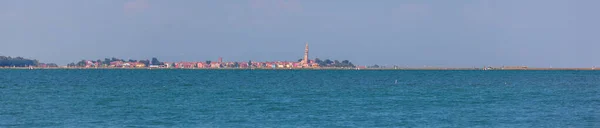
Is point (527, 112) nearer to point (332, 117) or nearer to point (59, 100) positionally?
point (332, 117)

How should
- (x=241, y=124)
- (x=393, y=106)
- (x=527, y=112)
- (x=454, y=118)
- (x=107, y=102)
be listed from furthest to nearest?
(x=107, y=102), (x=393, y=106), (x=527, y=112), (x=454, y=118), (x=241, y=124)

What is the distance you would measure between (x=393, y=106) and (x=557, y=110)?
9.11 m

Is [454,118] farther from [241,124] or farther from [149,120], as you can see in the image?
[149,120]

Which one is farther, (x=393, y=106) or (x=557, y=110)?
(x=393, y=106)

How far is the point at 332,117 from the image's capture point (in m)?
41.2

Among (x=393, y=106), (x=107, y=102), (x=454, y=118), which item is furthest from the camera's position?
(x=107, y=102)

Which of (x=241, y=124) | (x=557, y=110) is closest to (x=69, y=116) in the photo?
(x=241, y=124)

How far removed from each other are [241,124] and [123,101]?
1901cm

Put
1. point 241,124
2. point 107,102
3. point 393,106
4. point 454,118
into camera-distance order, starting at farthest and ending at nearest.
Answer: point 107,102, point 393,106, point 454,118, point 241,124

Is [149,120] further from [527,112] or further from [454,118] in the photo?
[527,112]

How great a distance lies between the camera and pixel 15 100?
55250mm

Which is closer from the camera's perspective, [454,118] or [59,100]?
[454,118]

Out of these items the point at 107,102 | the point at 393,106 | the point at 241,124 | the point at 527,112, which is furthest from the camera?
the point at 107,102

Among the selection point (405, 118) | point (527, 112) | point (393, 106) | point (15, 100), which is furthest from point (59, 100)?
point (527, 112)
